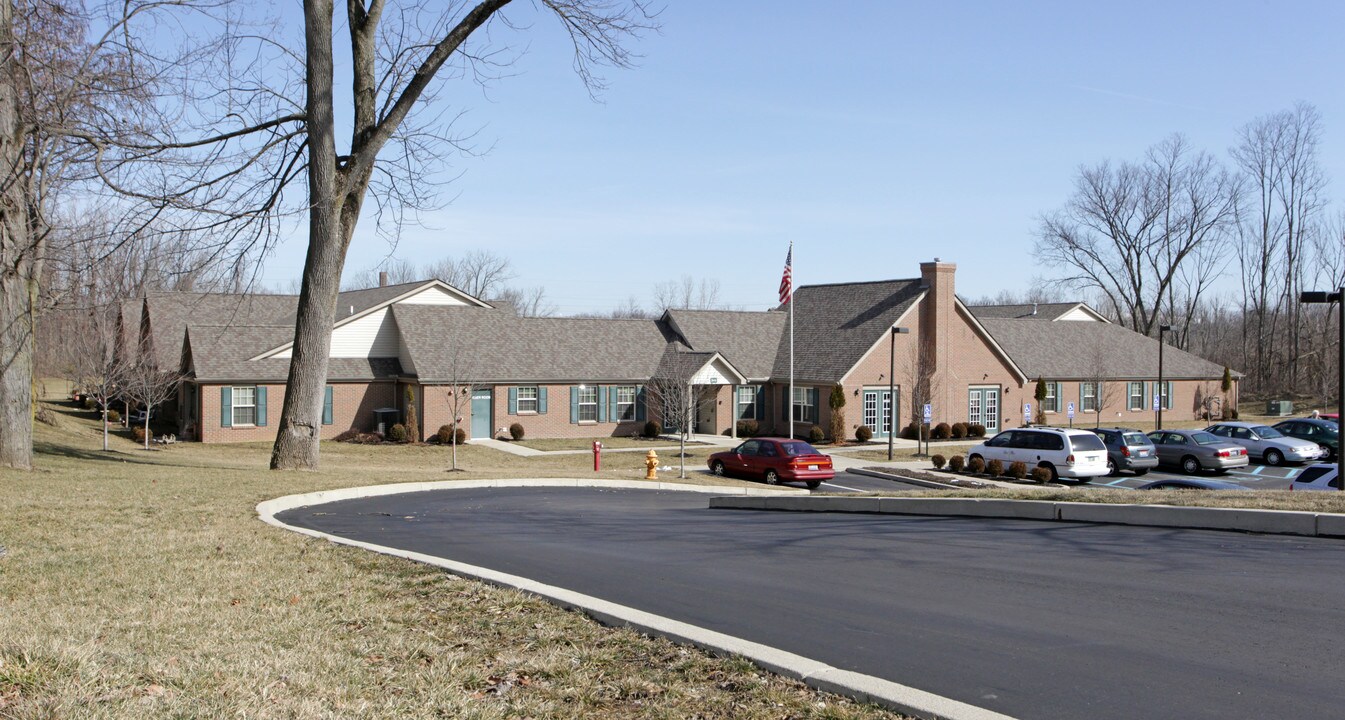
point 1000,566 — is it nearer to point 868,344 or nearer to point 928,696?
point 928,696

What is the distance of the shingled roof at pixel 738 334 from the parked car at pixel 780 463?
647 inches

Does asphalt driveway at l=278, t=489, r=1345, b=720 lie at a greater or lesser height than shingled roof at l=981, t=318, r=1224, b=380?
lesser

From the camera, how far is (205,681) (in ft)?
18.3

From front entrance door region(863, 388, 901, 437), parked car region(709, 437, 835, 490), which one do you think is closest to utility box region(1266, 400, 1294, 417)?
front entrance door region(863, 388, 901, 437)

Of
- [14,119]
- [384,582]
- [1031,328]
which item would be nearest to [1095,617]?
[384,582]

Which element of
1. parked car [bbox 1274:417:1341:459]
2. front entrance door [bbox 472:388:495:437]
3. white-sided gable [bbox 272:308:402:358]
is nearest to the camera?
parked car [bbox 1274:417:1341:459]

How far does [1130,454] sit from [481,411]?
2423cm

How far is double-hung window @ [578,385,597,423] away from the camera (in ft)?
146

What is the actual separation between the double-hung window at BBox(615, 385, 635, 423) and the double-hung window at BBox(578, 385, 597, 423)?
104 cm

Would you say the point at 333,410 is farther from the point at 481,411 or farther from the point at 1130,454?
the point at 1130,454

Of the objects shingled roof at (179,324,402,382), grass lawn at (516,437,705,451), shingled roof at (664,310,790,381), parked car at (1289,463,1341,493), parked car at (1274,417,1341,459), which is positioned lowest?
grass lawn at (516,437,705,451)

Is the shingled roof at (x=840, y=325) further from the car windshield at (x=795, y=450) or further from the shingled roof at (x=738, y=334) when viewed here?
the car windshield at (x=795, y=450)

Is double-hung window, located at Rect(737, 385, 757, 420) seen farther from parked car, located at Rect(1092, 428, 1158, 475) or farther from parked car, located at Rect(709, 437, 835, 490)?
parked car, located at Rect(1092, 428, 1158, 475)

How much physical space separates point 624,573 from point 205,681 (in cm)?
444
